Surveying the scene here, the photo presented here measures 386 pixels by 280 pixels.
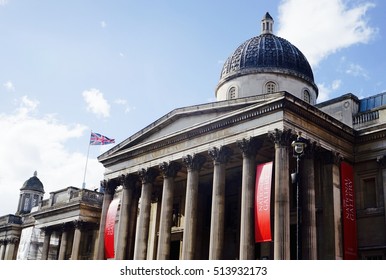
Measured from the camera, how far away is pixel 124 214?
32500 mm

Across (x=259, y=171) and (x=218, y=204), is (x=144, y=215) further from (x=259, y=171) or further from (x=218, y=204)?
(x=259, y=171)

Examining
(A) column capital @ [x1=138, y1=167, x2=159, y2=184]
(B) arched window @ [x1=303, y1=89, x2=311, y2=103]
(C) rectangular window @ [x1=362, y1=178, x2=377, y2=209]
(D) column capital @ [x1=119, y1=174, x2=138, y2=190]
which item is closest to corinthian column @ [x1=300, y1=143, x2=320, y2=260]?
(C) rectangular window @ [x1=362, y1=178, x2=377, y2=209]

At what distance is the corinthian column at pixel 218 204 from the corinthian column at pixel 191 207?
1278 millimetres

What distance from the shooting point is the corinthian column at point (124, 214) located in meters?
31.8

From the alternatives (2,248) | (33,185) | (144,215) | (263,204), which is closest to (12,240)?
(2,248)

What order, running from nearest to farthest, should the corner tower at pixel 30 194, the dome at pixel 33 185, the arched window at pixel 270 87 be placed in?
the arched window at pixel 270 87 < the corner tower at pixel 30 194 < the dome at pixel 33 185

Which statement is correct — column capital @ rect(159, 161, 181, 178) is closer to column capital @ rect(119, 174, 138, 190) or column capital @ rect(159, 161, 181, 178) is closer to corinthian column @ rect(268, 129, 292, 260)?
column capital @ rect(119, 174, 138, 190)

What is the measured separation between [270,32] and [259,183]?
17000 millimetres

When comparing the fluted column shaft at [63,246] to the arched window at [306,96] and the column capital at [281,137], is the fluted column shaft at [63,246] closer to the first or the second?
the arched window at [306,96]

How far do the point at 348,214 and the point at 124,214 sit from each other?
537 inches

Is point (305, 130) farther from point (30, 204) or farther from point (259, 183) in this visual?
point (30, 204)

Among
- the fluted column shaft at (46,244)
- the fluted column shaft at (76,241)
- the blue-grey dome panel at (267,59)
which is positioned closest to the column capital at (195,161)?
the blue-grey dome panel at (267,59)

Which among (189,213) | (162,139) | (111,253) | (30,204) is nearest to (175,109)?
(162,139)

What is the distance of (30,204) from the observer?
5891 cm
